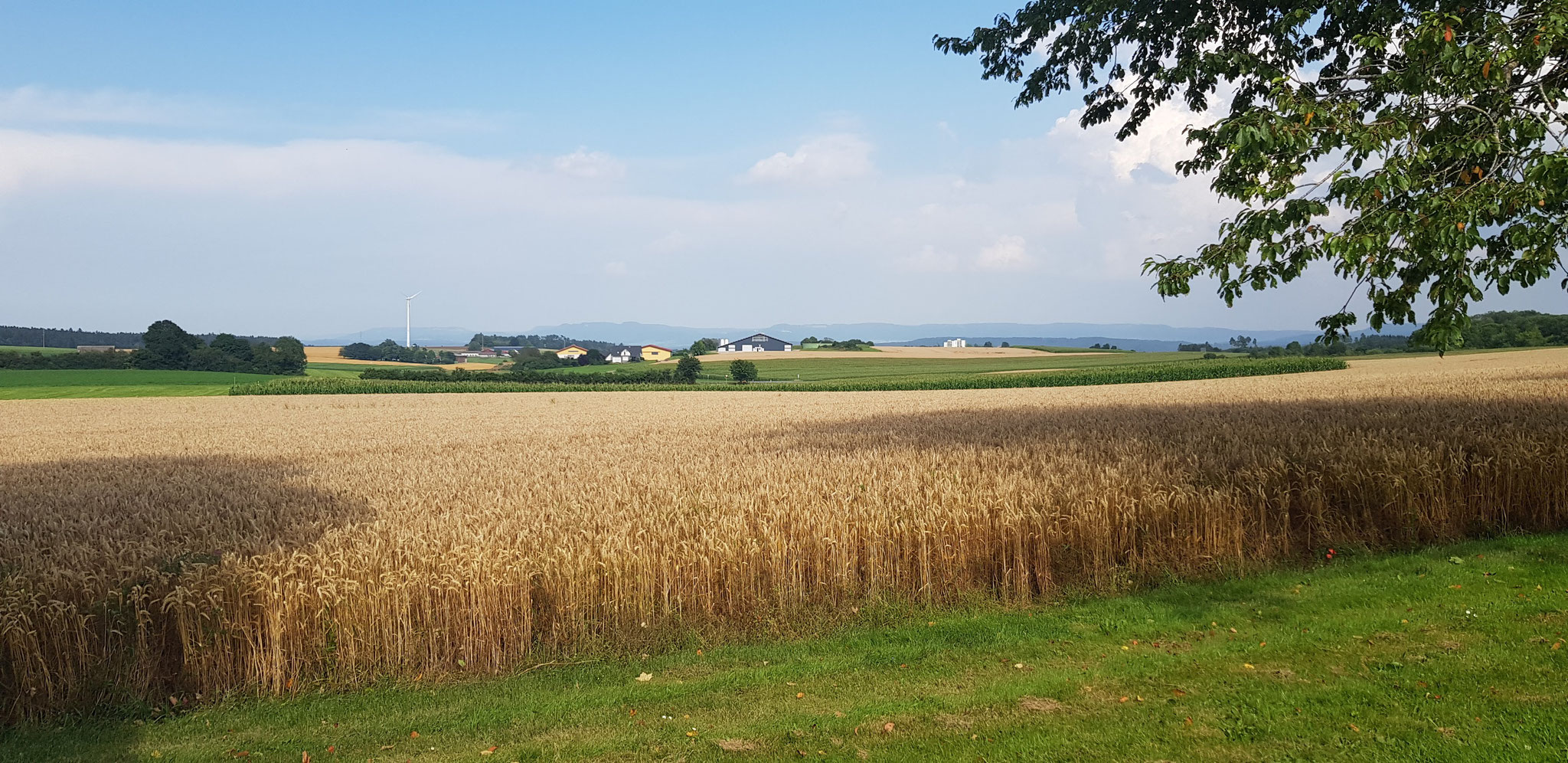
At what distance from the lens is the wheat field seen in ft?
22.6

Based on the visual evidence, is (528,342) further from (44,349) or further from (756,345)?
(44,349)

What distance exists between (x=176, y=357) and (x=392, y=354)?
2475 cm

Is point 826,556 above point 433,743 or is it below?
above

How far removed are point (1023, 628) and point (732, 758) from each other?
3.64 metres

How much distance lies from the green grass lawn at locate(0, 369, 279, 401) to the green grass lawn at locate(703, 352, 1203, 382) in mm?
42389

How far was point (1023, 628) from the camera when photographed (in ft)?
26.6

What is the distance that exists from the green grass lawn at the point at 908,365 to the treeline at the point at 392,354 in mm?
32791

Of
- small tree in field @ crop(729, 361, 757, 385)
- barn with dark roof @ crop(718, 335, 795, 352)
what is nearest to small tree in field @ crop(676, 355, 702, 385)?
small tree in field @ crop(729, 361, 757, 385)

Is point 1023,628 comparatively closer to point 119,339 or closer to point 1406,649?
point 1406,649

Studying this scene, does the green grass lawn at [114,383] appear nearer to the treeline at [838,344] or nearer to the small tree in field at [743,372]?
the small tree in field at [743,372]

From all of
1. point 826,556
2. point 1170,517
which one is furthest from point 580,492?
point 1170,517

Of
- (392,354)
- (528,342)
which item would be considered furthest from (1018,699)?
(528,342)

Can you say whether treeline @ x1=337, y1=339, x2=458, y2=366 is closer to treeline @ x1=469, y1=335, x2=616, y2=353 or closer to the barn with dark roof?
treeline @ x1=469, y1=335, x2=616, y2=353

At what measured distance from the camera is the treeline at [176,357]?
249 ft
